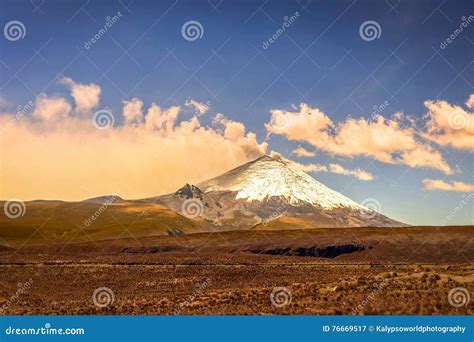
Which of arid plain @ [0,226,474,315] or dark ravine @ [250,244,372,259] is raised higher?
dark ravine @ [250,244,372,259]

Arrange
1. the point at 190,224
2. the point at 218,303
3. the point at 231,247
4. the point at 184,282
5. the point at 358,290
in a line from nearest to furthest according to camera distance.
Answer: the point at 218,303 → the point at 358,290 → the point at 184,282 → the point at 231,247 → the point at 190,224

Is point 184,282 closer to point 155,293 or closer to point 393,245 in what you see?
point 155,293

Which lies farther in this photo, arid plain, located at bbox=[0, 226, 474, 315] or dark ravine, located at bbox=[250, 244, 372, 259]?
dark ravine, located at bbox=[250, 244, 372, 259]

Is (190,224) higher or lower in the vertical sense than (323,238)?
higher

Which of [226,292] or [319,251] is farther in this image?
[319,251]

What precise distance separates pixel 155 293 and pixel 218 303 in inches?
263

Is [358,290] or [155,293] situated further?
[155,293]

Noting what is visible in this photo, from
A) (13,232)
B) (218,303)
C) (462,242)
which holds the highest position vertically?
(13,232)

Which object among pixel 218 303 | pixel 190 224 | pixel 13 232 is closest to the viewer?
pixel 218 303

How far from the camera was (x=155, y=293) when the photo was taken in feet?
99.1

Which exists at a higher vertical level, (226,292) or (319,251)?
(319,251)

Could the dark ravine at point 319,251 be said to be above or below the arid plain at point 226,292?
above

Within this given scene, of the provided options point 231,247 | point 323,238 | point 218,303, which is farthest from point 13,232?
point 218,303

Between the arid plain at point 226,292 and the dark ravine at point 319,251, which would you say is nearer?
the arid plain at point 226,292
